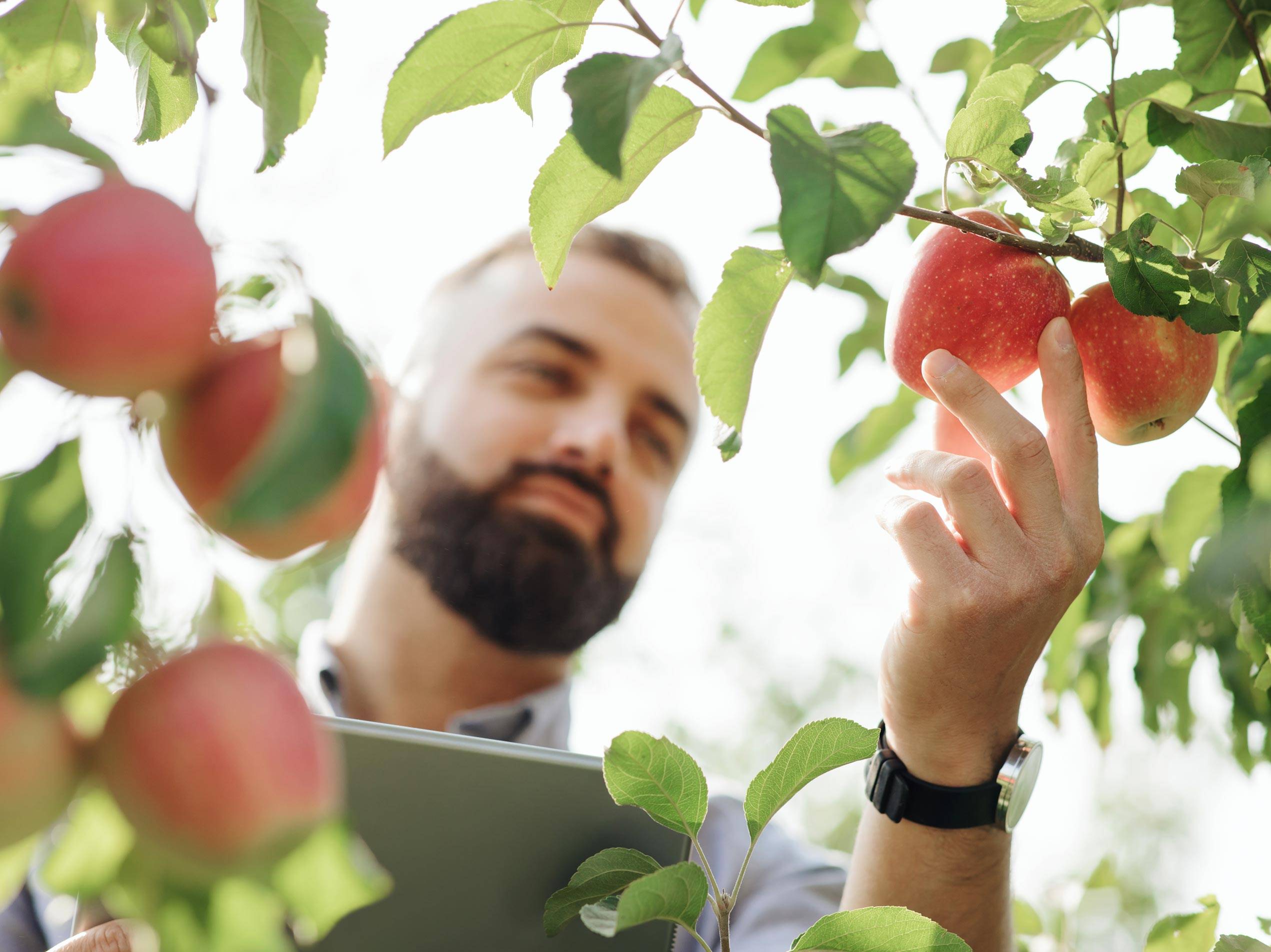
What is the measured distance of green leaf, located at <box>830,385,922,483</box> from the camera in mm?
1168

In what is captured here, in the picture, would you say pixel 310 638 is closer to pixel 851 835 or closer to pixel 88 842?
pixel 88 842

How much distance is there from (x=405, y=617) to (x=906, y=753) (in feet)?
4.56

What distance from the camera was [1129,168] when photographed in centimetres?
72

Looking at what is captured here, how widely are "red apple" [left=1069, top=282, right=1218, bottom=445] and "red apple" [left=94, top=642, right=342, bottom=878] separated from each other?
59cm

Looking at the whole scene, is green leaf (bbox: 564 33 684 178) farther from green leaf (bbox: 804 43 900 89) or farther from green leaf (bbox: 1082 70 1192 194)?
green leaf (bbox: 804 43 900 89)

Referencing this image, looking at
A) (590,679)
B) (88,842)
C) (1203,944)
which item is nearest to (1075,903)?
(1203,944)

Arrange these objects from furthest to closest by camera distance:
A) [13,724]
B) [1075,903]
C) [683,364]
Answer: [683,364], [1075,903], [13,724]

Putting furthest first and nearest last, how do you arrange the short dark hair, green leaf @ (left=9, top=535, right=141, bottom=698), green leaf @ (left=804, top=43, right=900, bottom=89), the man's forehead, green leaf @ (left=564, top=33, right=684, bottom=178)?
the short dark hair, the man's forehead, green leaf @ (left=804, top=43, right=900, bottom=89), green leaf @ (left=564, top=33, right=684, bottom=178), green leaf @ (left=9, top=535, right=141, bottom=698)

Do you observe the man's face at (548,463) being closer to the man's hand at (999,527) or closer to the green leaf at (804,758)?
the man's hand at (999,527)

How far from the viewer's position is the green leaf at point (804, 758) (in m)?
0.54

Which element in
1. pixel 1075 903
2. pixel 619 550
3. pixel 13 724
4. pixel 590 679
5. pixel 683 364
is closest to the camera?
pixel 13 724

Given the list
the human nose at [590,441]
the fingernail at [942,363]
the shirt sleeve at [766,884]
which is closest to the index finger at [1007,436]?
the fingernail at [942,363]

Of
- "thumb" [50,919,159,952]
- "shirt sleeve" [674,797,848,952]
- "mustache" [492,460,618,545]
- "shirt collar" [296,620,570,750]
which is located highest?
"thumb" [50,919,159,952]

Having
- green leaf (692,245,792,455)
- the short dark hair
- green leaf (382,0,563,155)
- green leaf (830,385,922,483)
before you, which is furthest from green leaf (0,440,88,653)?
the short dark hair
